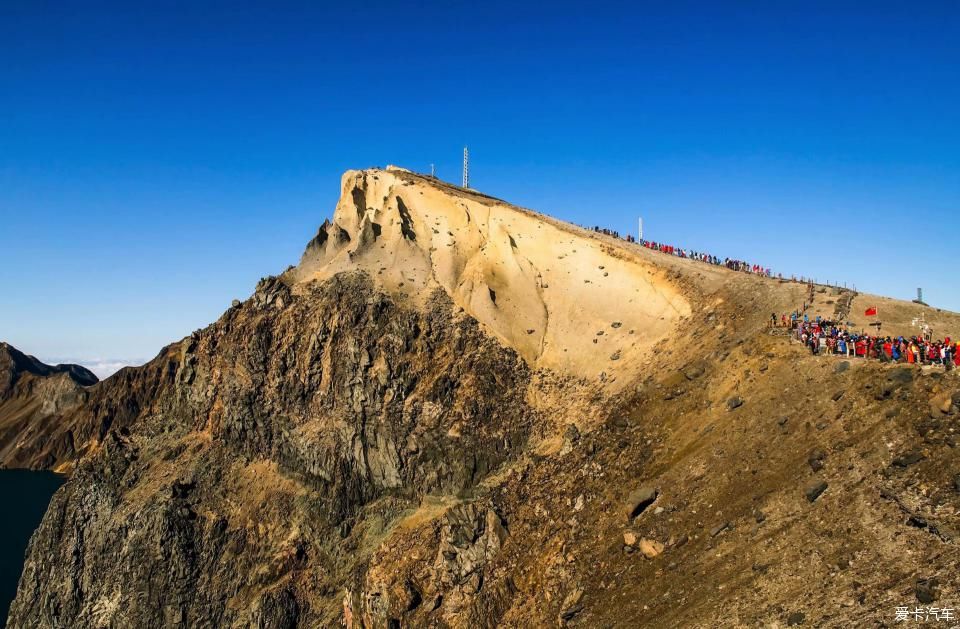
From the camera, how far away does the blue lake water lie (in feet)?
251

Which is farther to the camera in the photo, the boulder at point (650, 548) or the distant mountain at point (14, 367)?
the distant mountain at point (14, 367)

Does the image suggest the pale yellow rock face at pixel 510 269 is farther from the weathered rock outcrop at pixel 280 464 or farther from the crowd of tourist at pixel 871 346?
the crowd of tourist at pixel 871 346

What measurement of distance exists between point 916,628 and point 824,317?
29.9 metres

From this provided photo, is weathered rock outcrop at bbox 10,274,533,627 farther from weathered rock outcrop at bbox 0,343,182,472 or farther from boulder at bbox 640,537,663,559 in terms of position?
weathered rock outcrop at bbox 0,343,182,472

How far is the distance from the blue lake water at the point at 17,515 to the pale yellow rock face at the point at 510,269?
2062 inches

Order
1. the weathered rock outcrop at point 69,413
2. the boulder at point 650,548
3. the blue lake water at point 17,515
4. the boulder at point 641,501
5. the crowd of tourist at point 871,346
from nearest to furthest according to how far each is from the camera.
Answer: the boulder at point 650,548
the crowd of tourist at point 871,346
the boulder at point 641,501
the blue lake water at point 17,515
the weathered rock outcrop at point 69,413

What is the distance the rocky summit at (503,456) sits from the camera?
25.9 meters

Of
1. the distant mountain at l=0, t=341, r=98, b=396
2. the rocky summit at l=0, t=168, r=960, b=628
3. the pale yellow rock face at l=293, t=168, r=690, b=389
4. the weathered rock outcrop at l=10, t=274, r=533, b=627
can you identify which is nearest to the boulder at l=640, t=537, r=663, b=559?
the rocky summit at l=0, t=168, r=960, b=628

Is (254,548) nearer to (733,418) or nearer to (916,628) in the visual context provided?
(733,418)

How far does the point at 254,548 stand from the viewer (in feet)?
173

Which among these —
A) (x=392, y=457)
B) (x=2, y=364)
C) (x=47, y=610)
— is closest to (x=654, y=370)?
(x=392, y=457)

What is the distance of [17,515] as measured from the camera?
104125 mm

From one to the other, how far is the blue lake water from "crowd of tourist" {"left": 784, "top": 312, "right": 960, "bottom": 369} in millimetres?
78623

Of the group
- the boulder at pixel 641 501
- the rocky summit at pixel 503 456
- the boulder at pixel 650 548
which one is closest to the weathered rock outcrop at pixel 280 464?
the rocky summit at pixel 503 456
